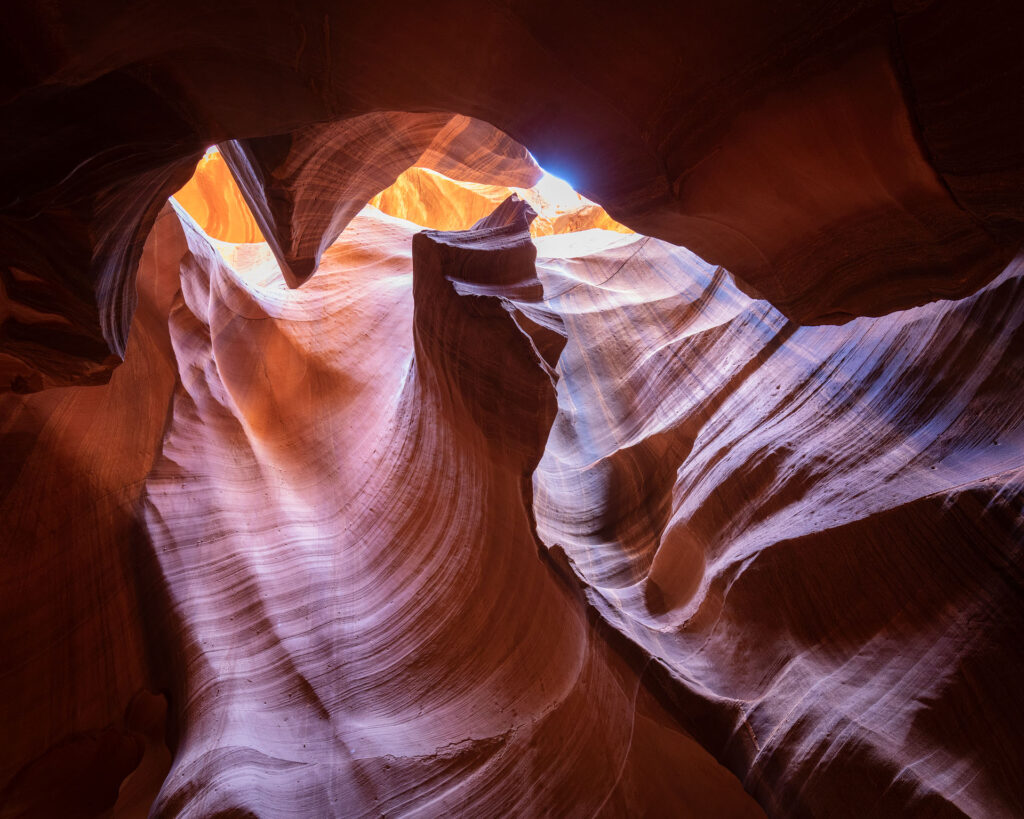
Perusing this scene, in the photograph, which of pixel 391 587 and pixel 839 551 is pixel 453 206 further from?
pixel 839 551

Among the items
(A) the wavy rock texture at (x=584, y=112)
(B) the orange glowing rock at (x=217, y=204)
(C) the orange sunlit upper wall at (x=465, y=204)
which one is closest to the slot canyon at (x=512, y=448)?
(A) the wavy rock texture at (x=584, y=112)

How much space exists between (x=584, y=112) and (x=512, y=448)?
8.51 feet

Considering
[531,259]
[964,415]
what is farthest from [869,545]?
[531,259]

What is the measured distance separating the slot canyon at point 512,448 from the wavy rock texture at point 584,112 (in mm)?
18

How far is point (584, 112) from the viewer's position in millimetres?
3049

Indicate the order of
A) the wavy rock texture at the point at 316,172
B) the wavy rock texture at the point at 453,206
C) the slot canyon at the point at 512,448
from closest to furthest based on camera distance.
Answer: the slot canyon at the point at 512,448, the wavy rock texture at the point at 316,172, the wavy rock texture at the point at 453,206

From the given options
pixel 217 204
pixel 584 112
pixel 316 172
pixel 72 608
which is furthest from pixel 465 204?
pixel 72 608

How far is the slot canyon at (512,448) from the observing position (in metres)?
2.72

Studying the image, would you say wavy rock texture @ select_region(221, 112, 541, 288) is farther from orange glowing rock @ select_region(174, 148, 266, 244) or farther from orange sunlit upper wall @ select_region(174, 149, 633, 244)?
orange sunlit upper wall @ select_region(174, 149, 633, 244)

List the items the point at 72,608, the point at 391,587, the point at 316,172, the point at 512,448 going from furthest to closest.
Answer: the point at 512,448, the point at 391,587, the point at 316,172, the point at 72,608

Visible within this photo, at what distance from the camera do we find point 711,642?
13.8 ft

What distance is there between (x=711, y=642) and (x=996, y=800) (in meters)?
1.65

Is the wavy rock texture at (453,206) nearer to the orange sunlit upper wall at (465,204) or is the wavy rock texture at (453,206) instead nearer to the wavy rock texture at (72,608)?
the orange sunlit upper wall at (465,204)

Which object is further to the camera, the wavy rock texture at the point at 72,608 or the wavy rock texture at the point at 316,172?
the wavy rock texture at the point at 316,172
